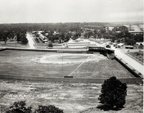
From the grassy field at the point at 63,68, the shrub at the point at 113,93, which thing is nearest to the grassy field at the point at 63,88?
the grassy field at the point at 63,68

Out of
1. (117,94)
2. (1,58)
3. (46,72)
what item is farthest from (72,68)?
(117,94)

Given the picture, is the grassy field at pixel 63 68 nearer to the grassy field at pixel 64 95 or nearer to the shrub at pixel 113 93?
the grassy field at pixel 64 95

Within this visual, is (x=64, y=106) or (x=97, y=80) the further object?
(x=97, y=80)

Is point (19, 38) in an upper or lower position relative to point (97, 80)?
upper

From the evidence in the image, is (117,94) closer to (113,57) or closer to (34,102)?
(34,102)

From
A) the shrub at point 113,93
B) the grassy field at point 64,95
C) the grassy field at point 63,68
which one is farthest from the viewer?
the grassy field at point 63,68

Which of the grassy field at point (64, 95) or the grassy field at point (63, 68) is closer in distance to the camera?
the grassy field at point (64, 95)

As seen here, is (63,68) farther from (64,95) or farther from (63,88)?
(64,95)

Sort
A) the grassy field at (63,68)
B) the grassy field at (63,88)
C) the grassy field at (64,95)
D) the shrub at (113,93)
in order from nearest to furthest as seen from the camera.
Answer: the shrub at (113,93) < the grassy field at (64,95) < the grassy field at (63,88) < the grassy field at (63,68)

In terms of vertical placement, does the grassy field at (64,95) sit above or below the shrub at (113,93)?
below
